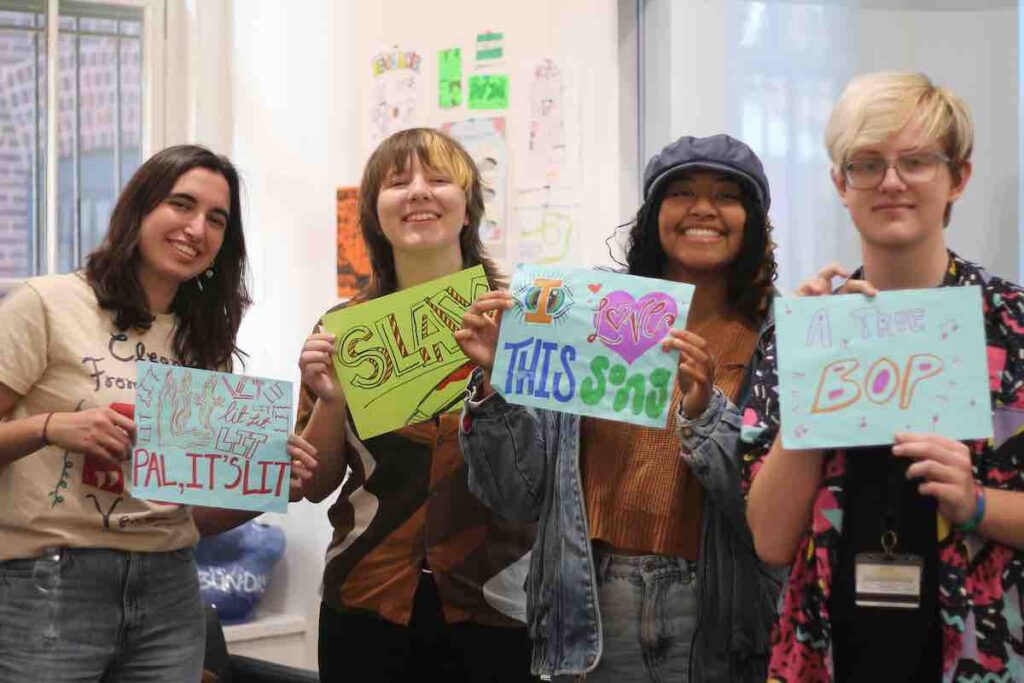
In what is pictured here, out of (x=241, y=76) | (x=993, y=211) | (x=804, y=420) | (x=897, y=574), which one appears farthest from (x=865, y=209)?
(x=241, y=76)

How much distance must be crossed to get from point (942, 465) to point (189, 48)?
3.38 meters

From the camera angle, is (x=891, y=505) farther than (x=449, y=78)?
No

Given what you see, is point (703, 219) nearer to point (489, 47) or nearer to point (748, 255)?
point (748, 255)

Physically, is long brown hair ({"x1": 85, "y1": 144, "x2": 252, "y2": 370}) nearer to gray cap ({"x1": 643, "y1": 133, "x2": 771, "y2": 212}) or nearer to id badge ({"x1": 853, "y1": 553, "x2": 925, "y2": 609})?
gray cap ({"x1": 643, "y1": 133, "x2": 771, "y2": 212})

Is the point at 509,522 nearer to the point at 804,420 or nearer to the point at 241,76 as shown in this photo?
the point at 804,420

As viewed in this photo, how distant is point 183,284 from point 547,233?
4.41 feet

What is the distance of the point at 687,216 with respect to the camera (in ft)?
5.86

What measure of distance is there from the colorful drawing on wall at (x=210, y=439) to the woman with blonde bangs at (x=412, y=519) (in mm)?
81

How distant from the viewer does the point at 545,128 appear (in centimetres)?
331

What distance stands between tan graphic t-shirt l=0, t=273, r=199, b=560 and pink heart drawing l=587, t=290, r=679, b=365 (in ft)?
2.78

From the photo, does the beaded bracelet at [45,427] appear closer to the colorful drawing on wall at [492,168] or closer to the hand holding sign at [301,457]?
the hand holding sign at [301,457]

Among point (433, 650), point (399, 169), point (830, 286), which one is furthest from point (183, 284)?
point (830, 286)

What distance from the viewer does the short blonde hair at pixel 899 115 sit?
1.45 m

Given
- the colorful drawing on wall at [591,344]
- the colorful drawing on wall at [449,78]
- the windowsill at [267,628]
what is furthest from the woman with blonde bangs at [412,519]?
the windowsill at [267,628]
